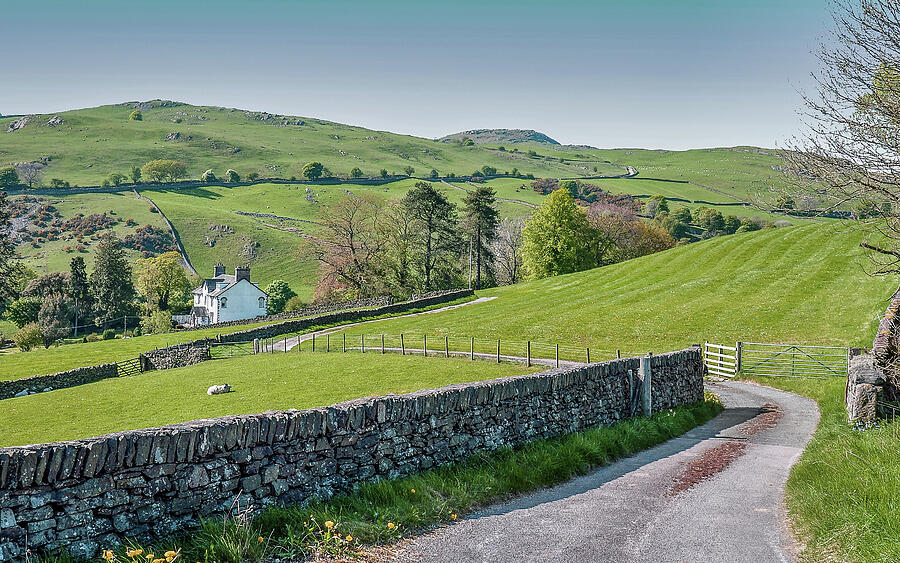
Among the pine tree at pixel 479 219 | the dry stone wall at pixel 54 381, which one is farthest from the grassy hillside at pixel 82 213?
the dry stone wall at pixel 54 381

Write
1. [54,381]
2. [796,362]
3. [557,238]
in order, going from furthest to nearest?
[557,238], [54,381], [796,362]

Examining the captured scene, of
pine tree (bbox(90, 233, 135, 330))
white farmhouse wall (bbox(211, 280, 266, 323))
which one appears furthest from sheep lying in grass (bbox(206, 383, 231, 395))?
pine tree (bbox(90, 233, 135, 330))

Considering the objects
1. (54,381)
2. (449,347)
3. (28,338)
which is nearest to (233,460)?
(449,347)

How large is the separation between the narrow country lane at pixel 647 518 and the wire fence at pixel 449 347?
20997mm

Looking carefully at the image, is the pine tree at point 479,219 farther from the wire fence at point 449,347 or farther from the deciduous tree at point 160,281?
the deciduous tree at point 160,281

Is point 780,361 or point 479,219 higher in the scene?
point 479,219

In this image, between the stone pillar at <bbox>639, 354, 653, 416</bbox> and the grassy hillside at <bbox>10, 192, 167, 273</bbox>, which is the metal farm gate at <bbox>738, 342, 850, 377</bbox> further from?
the grassy hillside at <bbox>10, 192, 167, 273</bbox>

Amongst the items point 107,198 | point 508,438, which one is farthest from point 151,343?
point 107,198

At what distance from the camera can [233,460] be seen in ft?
25.7

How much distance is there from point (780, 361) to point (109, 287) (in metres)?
89.6

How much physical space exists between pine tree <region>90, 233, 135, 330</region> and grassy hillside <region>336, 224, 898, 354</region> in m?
57.0

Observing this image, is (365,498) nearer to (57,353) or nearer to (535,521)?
(535,521)

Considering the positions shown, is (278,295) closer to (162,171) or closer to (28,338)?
(28,338)

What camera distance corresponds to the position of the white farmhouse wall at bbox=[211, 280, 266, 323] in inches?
3883
